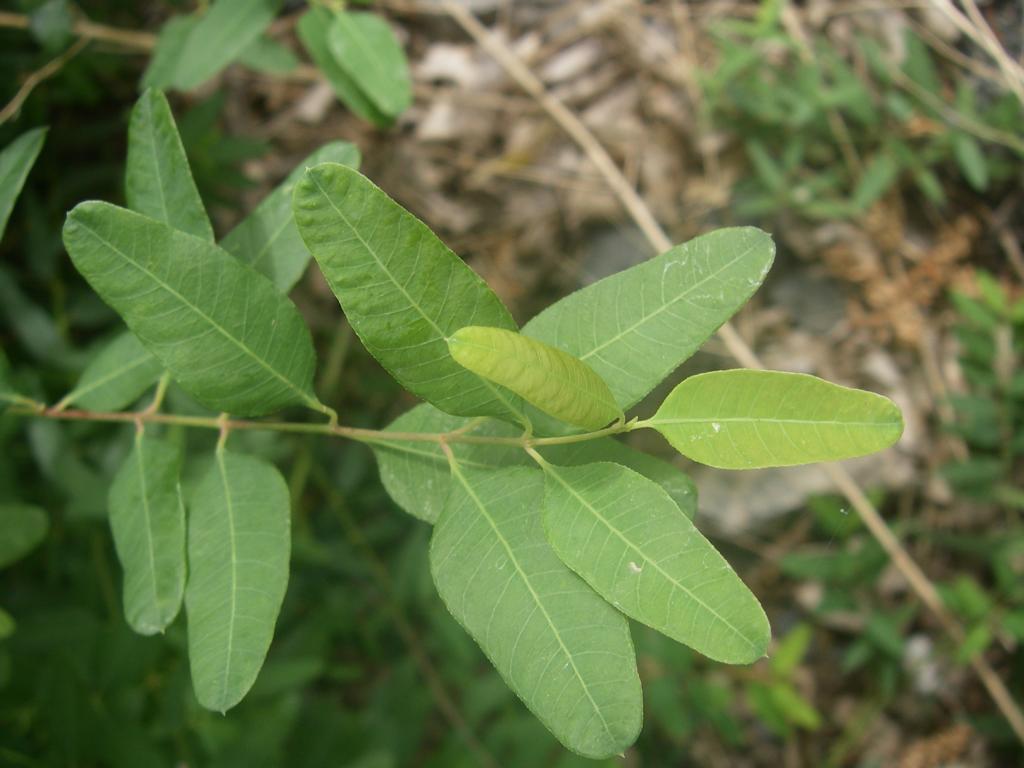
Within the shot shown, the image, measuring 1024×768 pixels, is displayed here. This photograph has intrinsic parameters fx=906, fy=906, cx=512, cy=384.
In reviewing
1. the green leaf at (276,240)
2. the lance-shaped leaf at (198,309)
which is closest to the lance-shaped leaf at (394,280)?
the lance-shaped leaf at (198,309)

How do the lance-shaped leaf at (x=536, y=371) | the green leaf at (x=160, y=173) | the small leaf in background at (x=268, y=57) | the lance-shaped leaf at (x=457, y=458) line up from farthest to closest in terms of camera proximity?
the small leaf in background at (x=268, y=57)
the green leaf at (x=160, y=173)
the lance-shaped leaf at (x=457, y=458)
the lance-shaped leaf at (x=536, y=371)

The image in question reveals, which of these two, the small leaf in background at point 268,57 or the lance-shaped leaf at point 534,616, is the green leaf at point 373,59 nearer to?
the small leaf in background at point 268,57

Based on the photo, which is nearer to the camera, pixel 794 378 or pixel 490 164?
pixel 794 378

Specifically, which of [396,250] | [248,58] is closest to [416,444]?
[396,250]

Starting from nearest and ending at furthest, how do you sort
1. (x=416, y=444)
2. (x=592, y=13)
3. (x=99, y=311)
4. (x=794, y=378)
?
(x=794, y=378) → (x=416, y=444) → (x=99, y=311) → (x=592, y=13)

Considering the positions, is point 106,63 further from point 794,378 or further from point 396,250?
point 794,378

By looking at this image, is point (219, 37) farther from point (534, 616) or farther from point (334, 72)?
point (534, 616)

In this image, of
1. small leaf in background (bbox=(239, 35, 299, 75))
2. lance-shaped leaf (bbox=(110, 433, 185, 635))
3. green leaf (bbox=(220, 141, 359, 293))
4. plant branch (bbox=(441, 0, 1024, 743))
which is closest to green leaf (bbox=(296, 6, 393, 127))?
small leaf in background (bbox=(239, 35, 299, 75))
